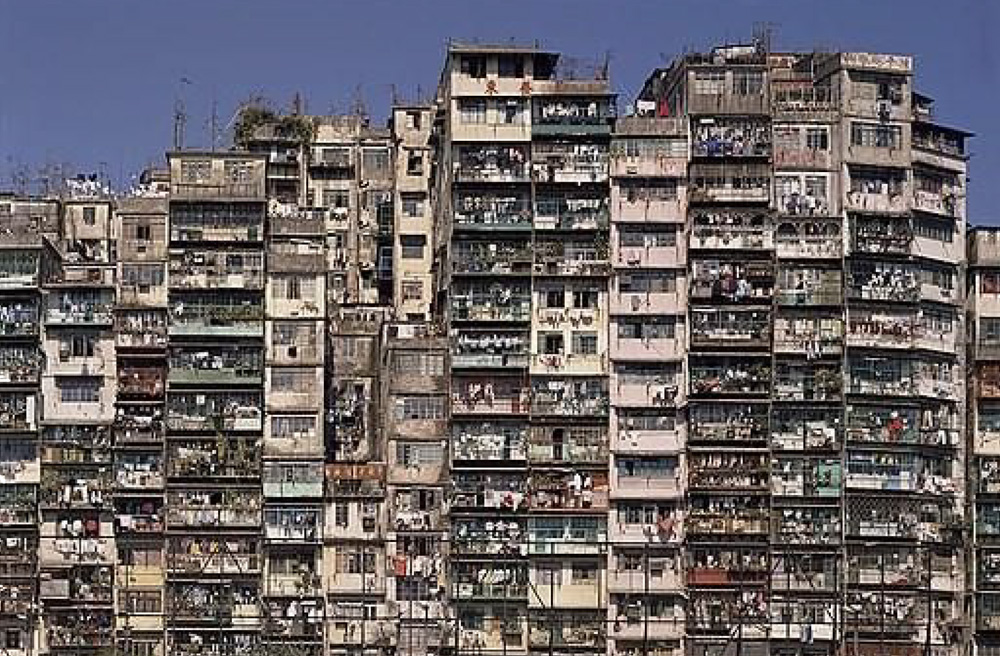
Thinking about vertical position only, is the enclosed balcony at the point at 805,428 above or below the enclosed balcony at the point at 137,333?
below

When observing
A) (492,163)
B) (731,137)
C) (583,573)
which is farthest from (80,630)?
(731,137)

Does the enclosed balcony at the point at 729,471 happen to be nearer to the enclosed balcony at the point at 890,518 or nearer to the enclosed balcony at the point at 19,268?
the enclosed balcony at the point at 890,518

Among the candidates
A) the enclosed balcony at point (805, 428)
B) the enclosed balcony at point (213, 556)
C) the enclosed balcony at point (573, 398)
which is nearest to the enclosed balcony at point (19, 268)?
the enclosed balcony at point (213, 556)

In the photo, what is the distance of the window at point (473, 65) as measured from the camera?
6975cm

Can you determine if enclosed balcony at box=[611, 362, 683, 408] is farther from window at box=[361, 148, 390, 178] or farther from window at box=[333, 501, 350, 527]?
window at box=[361, 148, 390, 178]

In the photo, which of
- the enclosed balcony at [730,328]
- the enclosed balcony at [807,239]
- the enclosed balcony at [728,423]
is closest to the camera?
the enclosed balcony at [728,423]

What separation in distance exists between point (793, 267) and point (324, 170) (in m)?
15.6

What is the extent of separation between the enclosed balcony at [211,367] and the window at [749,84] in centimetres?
1456

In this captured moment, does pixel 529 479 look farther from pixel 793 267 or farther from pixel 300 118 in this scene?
pixel 300 118

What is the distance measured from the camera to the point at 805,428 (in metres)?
67.6

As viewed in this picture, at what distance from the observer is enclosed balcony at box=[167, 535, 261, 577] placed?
221 ft

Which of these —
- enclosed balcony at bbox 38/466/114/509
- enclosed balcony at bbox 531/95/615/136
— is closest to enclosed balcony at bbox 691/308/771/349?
enclosed balcony at bbox 531/95/615/136

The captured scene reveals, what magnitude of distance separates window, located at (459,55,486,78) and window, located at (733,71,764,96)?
6.82 m

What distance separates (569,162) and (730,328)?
20.2 ft
